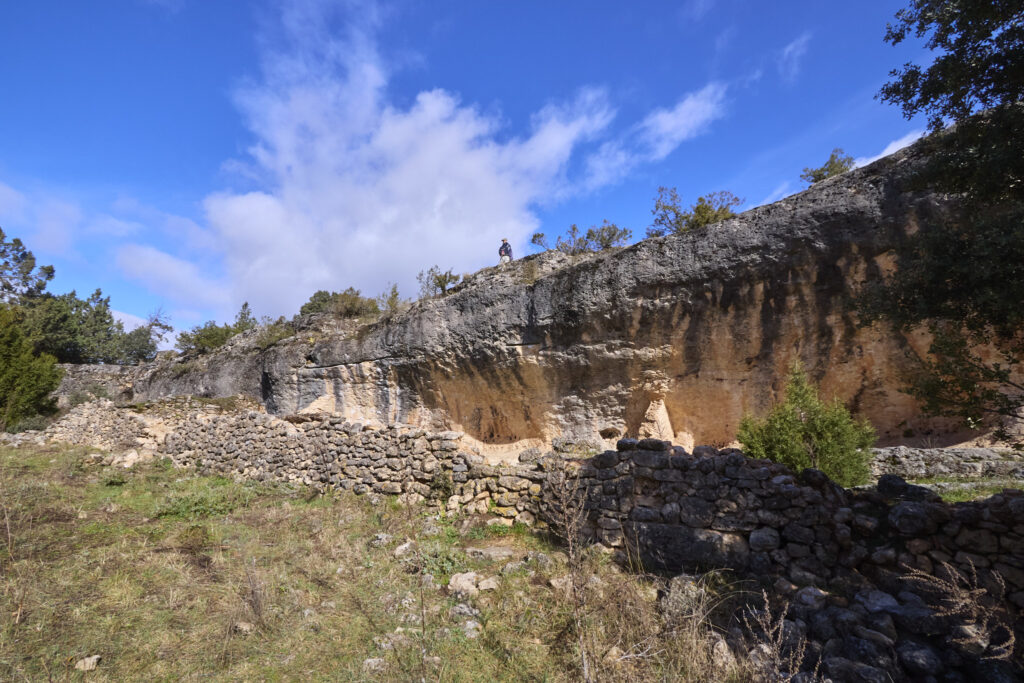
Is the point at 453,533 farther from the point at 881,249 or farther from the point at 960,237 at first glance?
the point at 881,249

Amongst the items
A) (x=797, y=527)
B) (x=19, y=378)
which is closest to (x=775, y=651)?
(x=797, y=527)

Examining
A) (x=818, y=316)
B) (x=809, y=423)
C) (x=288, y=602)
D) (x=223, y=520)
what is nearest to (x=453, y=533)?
(x=288, y=602)

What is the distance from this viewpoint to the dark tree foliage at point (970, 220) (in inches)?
157

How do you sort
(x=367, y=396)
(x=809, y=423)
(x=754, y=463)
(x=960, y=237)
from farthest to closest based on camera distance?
(x=367, y=396), (x=809, y=423), (x=754, y=463), (x=960, y=237)

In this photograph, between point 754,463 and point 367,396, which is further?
point 367,396

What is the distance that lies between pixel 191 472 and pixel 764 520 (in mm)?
12436

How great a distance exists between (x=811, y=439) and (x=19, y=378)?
83.5 feet

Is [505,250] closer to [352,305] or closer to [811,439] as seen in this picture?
[352,305]

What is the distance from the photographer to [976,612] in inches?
118

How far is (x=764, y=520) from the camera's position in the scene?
4938mm

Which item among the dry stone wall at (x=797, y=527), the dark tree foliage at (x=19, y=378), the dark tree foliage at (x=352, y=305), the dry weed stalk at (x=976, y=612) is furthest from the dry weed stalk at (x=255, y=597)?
the dark tree foliage at (x=19, y=378)

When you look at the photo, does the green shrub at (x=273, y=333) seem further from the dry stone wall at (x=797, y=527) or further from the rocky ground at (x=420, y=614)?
the dry stone wall at (x=797, y=527)

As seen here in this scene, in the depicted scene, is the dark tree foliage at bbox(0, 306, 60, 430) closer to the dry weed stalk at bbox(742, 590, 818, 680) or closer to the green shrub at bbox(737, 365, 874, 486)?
the dry weed stalk at bbox(742, 590, 818, 680)

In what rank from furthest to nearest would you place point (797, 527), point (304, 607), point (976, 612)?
point (797, 527) → point (304, 607) → point (976, 612)
